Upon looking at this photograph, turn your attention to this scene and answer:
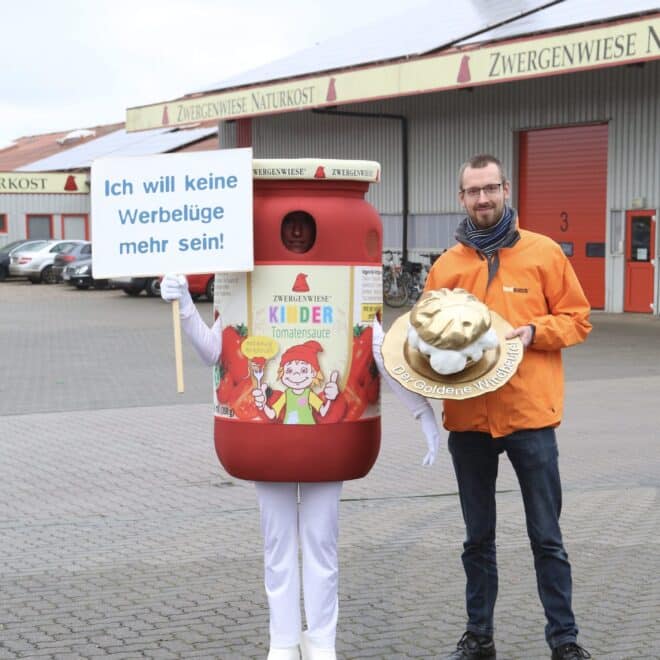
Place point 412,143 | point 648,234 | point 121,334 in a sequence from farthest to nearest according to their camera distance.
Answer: point 412,143
point 648,234
point 121,334

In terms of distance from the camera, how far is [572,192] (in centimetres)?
2544

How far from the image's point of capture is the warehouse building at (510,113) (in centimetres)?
2206

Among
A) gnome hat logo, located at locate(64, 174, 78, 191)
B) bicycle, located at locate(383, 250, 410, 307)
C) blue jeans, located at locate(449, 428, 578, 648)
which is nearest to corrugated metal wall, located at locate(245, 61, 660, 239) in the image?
bicycle, located at locate(383, 250, 410, 307)

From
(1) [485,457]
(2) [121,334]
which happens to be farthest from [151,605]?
(2) [121,334]

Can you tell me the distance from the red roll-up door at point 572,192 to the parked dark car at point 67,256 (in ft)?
53.6

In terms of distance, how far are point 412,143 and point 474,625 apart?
25379mm

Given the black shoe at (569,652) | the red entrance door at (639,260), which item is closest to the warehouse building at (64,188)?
the red entrance door at (639,260)

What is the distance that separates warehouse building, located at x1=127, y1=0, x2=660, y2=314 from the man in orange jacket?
1565cm

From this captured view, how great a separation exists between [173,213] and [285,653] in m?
1.69

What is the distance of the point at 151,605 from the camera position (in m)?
5.48

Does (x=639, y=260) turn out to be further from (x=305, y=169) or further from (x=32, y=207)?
(x=32, y=207)

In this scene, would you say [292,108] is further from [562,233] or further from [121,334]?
[121,334]

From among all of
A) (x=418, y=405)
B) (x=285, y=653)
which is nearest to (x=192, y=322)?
(x=418, y=405)

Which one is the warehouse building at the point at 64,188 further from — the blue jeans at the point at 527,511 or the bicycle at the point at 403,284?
the blue jeans at the point at 527,511
